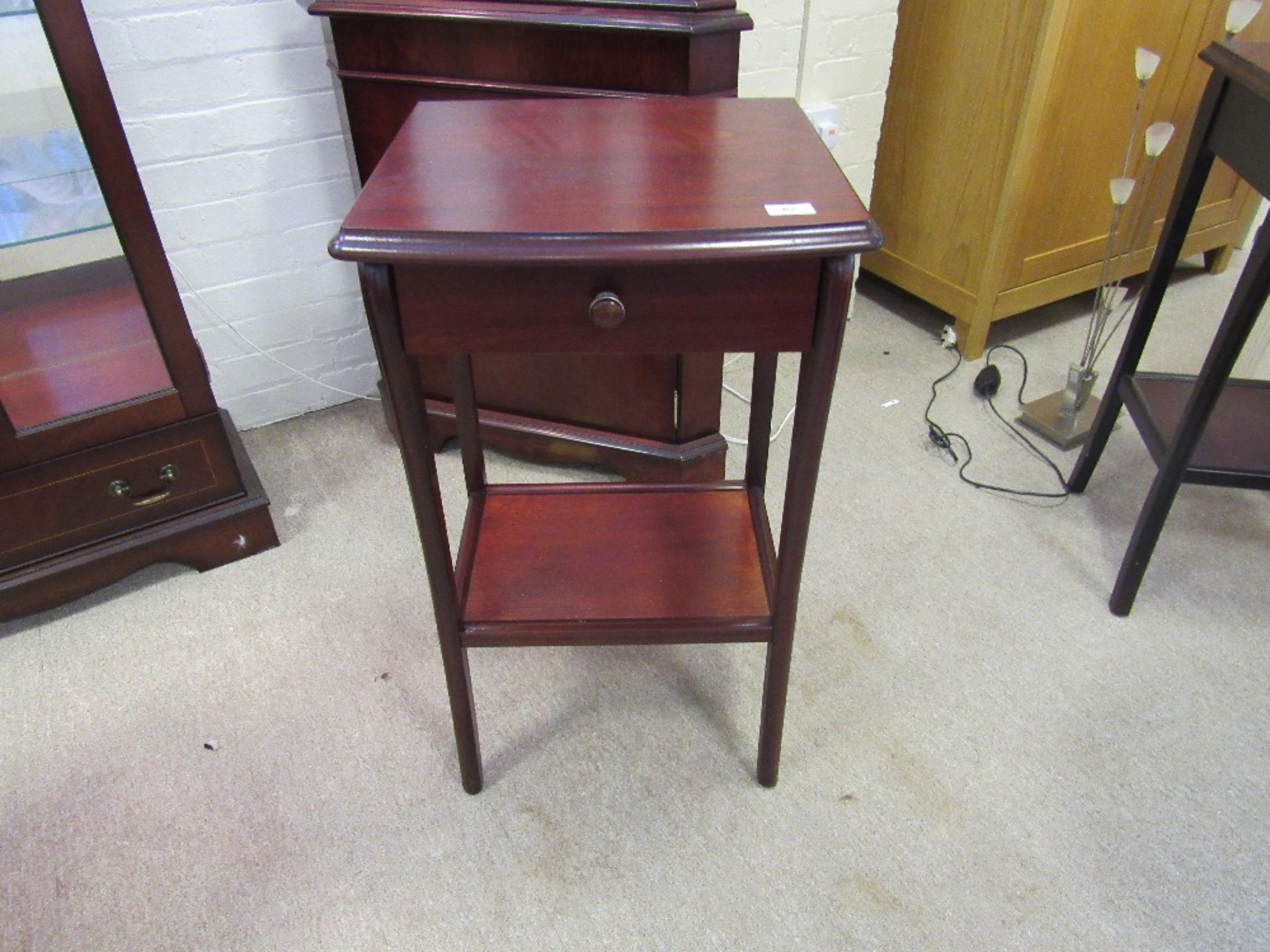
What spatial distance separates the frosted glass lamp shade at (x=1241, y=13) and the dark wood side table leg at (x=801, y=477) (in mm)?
988

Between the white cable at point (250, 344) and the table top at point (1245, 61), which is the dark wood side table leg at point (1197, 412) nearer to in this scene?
the table top at point (1245, 61)

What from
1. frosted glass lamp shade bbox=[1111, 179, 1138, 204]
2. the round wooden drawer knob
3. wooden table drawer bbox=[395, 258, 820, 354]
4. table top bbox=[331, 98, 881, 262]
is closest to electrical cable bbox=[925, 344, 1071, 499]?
frosted glass lamp shade bbox=[1111, 179, 1138, 204]

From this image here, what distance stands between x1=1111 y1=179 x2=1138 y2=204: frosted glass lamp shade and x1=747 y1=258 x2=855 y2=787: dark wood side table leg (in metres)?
1.00

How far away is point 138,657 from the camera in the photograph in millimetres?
1409

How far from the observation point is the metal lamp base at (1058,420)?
1.83 m

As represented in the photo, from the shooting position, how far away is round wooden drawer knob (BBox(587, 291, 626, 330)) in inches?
31.5

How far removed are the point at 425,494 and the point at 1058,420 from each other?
4.79ft

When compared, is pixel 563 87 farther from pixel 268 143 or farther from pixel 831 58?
pixel 831 58

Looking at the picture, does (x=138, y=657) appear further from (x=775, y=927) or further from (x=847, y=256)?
(x=847, y=256)

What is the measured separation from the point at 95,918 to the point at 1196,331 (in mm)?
2566

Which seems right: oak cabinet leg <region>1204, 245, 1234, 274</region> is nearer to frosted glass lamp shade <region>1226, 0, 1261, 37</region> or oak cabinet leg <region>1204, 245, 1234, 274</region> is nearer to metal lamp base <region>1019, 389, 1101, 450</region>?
metal lamp base <region>1019, 389, 1101, 450</region>

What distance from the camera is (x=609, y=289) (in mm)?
806

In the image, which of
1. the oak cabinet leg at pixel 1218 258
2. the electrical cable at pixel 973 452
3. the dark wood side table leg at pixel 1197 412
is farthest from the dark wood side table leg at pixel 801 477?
the oak cabinet leg at pixel 1218 258

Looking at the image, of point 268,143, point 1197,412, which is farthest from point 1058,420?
point 268,143
